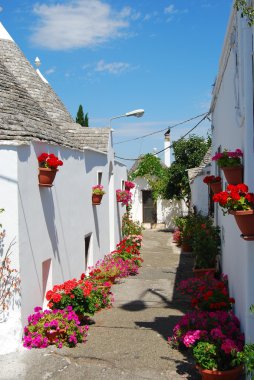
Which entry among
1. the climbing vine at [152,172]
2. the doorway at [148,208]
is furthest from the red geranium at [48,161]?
the doorway at [148,208]

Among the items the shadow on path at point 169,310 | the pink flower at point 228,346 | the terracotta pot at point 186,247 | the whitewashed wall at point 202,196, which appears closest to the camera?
the pink flower at point 228,346

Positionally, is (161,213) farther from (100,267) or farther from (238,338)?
(238,338)

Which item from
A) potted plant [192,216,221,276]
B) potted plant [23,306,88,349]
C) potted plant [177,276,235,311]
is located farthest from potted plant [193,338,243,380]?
potted plant [192,216,221,276]

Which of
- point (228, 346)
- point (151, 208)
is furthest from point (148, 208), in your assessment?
point (228, 346)

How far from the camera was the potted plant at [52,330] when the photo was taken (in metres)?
7.22

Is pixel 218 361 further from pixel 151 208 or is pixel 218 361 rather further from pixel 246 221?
pixel 151 208

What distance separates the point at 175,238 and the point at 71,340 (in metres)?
14.3

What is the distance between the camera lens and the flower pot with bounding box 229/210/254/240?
4688mm

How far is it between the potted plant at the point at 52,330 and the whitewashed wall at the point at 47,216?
0.19m

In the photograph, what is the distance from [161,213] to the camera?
2733 cm

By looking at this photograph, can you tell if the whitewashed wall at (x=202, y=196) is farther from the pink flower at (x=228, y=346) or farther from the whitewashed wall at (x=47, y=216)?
the pink flower at (x=228, y=346)

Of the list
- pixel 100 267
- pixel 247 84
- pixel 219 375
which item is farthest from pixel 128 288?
pixel 247 84

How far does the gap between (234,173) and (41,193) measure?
13.3ft

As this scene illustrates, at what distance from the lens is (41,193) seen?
27.6ft
